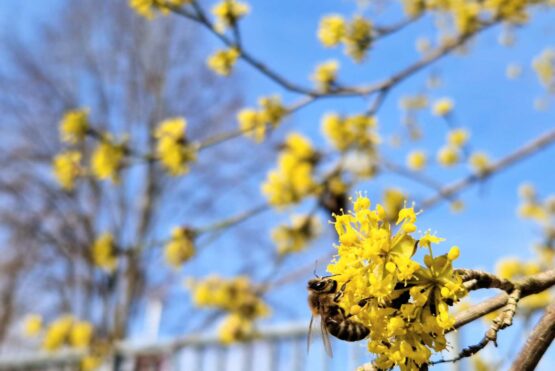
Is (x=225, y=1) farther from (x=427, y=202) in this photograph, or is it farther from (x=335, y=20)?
(x=427, y=202)

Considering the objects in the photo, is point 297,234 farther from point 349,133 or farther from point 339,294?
point 339,294

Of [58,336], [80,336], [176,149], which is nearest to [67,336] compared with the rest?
[58,336]

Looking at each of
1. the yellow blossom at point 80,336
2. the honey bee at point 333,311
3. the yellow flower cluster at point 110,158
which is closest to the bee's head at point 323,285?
A: the honey bee at point 333,311

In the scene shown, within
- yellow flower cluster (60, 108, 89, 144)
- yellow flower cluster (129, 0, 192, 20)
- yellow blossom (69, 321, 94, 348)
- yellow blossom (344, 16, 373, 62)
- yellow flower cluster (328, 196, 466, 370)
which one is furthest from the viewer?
yellow blossom (69, 321, 94, 348)

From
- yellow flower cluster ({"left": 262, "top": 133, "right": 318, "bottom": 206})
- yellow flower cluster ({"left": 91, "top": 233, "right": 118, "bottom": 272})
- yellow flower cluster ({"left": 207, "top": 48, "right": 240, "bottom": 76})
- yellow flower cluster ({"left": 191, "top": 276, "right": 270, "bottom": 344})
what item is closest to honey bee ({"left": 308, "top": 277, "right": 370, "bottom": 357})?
yellow flower cluster ({"left": 207, "top": 48, "right": 240, "bottom": 76})

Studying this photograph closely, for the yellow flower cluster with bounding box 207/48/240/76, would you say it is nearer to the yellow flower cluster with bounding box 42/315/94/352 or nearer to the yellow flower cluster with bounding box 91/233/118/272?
the yellow flower cluster with bounding box 91/233/118/272

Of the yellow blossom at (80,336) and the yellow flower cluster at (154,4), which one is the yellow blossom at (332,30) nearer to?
the yellow flower cluster at (154,4)
